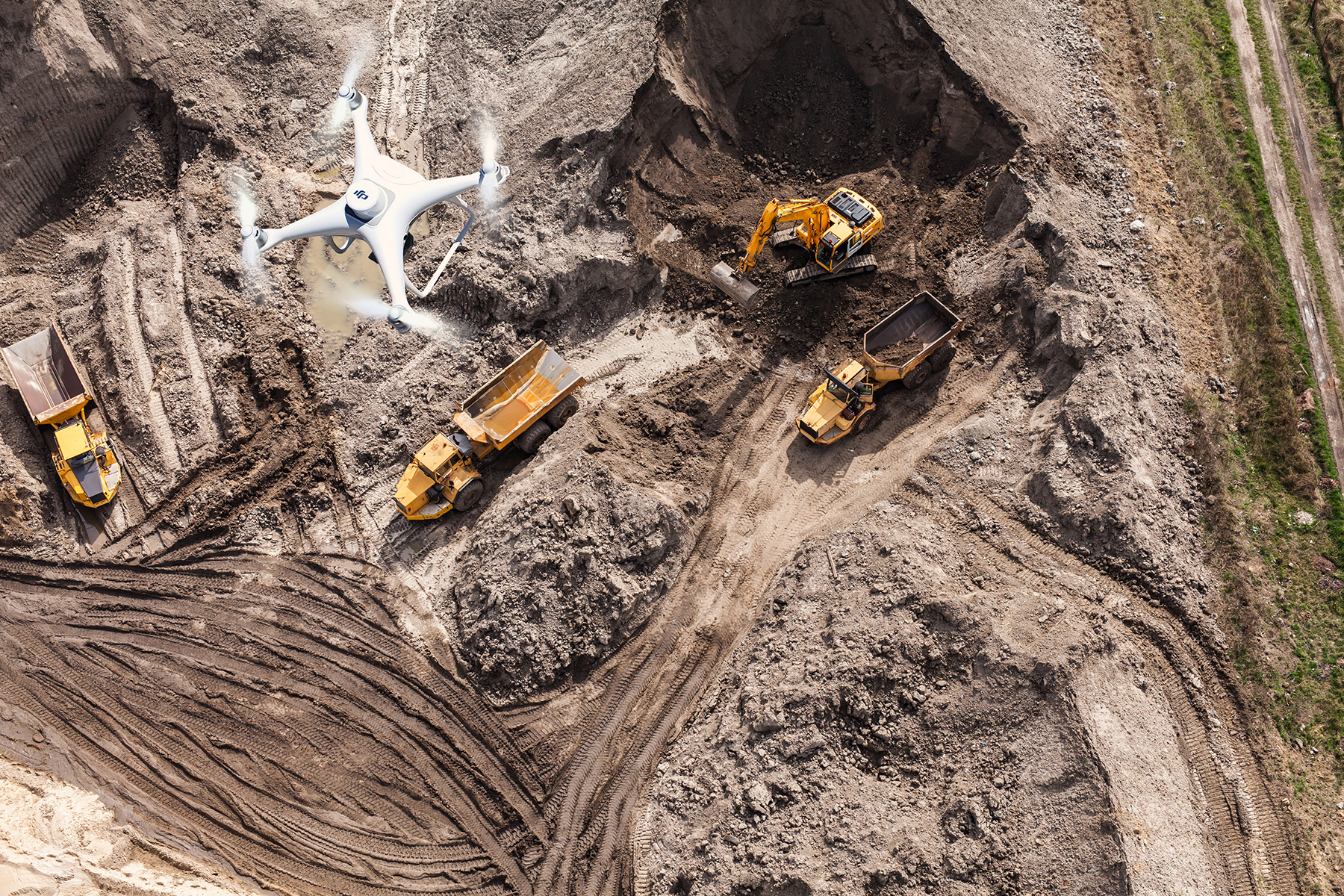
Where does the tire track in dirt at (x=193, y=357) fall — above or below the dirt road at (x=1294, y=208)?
below

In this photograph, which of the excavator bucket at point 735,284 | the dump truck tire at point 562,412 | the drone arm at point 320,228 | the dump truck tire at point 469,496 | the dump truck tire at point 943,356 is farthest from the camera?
the drone arm at point 320,228

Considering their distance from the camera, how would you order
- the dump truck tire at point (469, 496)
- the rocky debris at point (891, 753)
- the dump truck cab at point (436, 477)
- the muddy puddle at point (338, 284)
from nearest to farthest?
the rocky debris at point (891, 753) < the dump truck cab at point (436, 477) < the dump truck tire at point (469, 496) < the muddy puddle at point (338, 284)

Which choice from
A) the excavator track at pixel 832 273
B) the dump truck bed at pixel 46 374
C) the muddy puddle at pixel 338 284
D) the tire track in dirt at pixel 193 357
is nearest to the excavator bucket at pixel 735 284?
the excavator track at pixel 832 273

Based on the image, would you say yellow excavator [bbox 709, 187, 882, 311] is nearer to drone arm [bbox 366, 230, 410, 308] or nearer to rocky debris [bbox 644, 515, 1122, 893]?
rocky debris [bbox 644, 515, 1122, 893]

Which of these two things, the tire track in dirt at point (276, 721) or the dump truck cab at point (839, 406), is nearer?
the tire track in dirt at point (276, 721)

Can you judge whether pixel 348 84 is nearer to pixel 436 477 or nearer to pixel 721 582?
pixel 436 477

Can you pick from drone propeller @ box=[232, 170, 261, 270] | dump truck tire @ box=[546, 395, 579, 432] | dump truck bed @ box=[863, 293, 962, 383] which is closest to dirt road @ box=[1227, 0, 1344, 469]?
dump truck bed @ box=[863, 293, 962, 383]

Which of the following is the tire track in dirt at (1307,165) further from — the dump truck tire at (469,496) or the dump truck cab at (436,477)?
the dump truck cab at (436,477)

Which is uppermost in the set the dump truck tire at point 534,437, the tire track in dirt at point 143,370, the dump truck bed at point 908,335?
the dump truck bed at point 908,335
